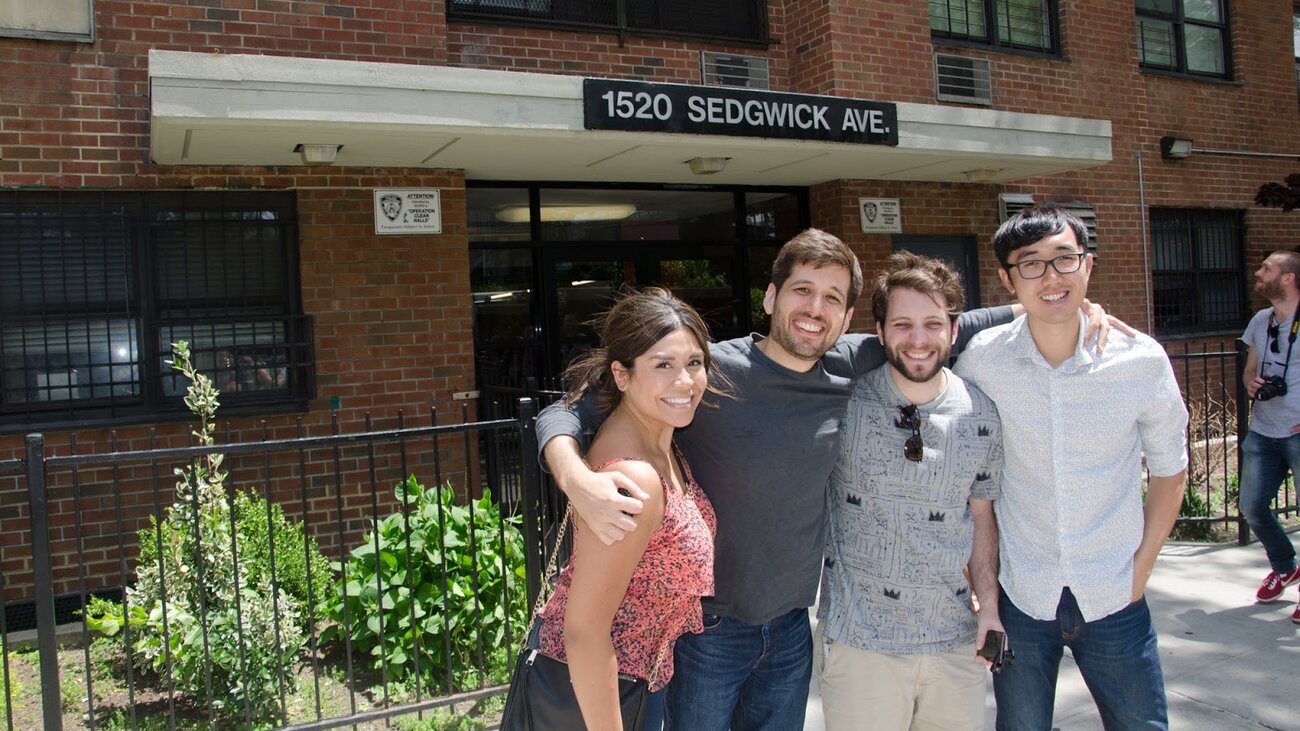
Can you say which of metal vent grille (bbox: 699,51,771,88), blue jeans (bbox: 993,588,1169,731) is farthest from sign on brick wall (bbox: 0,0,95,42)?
blue jeans (bbox: 993,588,1169,731)

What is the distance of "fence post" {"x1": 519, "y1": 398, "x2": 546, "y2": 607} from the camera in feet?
12.5

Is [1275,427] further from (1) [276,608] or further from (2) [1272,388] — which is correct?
(1) [276,608]

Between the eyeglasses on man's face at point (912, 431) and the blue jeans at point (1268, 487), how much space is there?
3711 millimetres

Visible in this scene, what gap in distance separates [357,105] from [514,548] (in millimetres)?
2493

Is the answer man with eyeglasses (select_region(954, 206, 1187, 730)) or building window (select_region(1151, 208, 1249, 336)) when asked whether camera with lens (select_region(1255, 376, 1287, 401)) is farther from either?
building window (select_region(1151, 208, 1249, 336))

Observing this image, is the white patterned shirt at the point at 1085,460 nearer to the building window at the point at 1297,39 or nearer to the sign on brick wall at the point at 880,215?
the sign on brick wall at the point at 880,215

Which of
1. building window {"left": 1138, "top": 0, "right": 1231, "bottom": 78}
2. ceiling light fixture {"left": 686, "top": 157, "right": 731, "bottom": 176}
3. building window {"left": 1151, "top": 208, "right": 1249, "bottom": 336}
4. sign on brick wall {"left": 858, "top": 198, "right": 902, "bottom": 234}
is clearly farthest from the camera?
building window {"left": 1138, "top": 0, "right": 1231, "bottom": 78}

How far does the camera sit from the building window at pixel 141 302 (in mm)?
5750

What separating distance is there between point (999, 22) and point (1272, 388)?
5260mm

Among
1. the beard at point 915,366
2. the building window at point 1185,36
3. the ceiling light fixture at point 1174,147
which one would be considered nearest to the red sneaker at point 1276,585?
the beard at point 915,366

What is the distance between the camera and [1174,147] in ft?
33.0

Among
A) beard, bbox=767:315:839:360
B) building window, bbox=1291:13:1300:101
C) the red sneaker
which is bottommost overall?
the red sneaker

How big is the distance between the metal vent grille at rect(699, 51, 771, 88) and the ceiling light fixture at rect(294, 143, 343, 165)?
3.33 metres

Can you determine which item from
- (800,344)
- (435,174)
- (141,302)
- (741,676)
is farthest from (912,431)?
(141,302)
